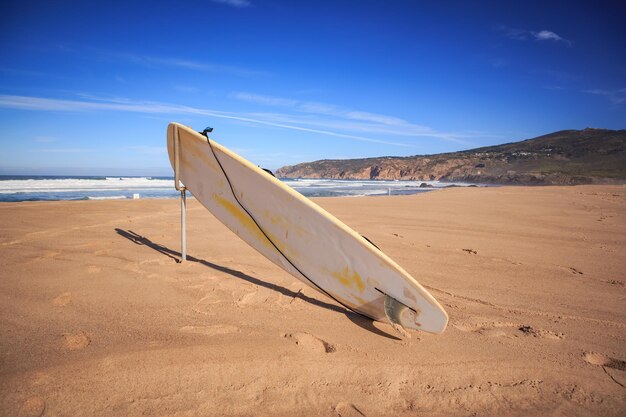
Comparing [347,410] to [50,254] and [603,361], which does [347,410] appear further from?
[50,254]

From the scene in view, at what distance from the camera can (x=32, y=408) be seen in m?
1.24

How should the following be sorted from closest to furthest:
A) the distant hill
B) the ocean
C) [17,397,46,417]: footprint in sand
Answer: [17,397,46,417]: footprint in sand → the ocean → the distant hill

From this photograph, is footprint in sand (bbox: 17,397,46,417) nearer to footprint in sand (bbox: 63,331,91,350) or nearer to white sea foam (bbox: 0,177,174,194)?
footprint in sand (bbox: 63,331,91,350)

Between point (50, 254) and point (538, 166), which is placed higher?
point (538, 166)

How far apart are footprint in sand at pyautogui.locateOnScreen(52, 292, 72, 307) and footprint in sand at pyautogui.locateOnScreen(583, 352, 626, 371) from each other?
336cm

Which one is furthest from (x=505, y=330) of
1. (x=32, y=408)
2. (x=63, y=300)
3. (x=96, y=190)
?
(x=96, y=190)

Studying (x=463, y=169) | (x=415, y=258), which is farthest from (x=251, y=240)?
(x=463, y=169)

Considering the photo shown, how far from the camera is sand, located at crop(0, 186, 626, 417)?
1.37 m

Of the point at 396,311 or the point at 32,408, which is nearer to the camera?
the point at 32,408

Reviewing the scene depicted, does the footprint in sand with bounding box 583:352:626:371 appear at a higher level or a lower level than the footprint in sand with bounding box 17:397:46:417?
lower

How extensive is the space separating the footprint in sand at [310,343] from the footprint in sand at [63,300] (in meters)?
1.63

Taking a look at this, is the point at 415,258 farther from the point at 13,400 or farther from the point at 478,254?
the point at 13,400

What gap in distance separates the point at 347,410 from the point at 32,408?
51.1 inches

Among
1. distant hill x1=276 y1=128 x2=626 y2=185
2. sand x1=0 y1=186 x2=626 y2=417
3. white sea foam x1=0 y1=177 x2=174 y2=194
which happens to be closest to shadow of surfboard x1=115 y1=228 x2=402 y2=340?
sand x1=0 y1=186 x2=626 y2=417
